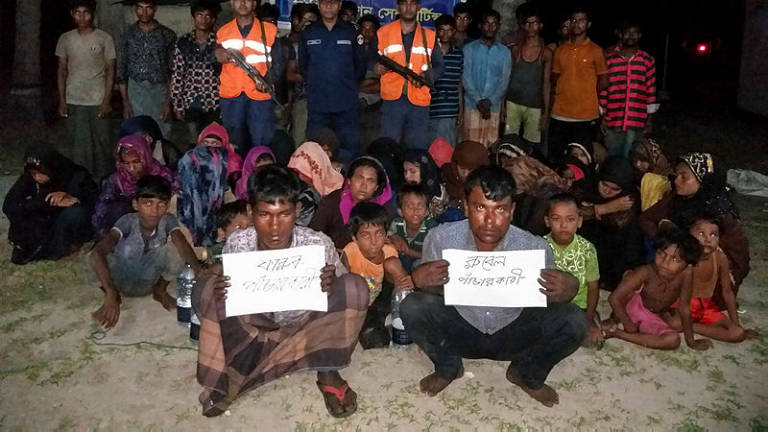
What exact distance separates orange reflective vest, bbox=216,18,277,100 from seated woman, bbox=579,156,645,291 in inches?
135

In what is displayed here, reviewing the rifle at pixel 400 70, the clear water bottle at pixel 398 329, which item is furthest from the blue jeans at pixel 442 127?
the clear water bottle at pixel 398 329

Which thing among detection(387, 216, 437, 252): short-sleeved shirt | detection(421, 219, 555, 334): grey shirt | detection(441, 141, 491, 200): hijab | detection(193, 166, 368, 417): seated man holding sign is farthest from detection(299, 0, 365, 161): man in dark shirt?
detection(193, 166, 368, 417): seated man holding sign

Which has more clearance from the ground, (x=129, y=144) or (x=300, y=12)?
(x=300, y=12)

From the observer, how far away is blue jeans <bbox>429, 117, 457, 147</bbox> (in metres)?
7.30

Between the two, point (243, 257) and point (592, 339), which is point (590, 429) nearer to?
point (592, 339)

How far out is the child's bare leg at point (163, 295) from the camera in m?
4.61

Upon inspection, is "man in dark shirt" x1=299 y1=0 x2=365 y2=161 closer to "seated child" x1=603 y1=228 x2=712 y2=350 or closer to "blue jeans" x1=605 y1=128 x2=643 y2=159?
"blue jeans" x1=605 y1=128 x2=643 y2=159

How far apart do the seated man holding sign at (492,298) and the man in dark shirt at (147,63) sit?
4.92m

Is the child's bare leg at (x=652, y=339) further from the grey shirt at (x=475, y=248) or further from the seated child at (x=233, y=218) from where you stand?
the seated child at (x=233, y=218)

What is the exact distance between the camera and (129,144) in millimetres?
5262

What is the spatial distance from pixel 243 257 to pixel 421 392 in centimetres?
131

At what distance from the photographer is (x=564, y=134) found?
7395 millimetres

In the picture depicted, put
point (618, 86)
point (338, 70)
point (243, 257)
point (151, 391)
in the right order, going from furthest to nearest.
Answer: point (618, 86) → point (338, 70) → point (151, 391) → point (243, 257)

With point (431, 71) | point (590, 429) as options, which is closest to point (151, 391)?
point (590, 429)
